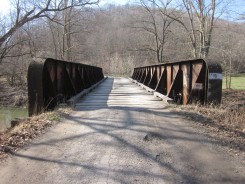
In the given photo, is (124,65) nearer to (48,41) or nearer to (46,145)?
(48,41)

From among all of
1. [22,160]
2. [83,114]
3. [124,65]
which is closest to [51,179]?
[22,160]

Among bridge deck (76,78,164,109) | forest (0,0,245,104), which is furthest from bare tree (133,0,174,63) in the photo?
bridge deck (76,78,164,109)

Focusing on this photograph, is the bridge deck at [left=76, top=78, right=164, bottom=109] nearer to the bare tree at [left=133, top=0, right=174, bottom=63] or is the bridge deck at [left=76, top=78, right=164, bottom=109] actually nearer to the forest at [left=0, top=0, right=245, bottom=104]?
the forest at [left=0, top=0, right=245, bottom=104]

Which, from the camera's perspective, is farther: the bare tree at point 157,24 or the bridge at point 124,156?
the bare tree at point 157,24

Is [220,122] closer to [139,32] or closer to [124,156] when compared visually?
[124,156]

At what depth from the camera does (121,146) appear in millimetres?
4594

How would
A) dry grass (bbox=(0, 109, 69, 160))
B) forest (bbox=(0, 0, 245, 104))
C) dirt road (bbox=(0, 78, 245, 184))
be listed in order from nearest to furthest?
A: dirt road (bbox=(0, 78, 245, 184)) → dry grass (bbox=(0, 109, 69, 160)) → forest (bbox=(0, 0, 245, 104))

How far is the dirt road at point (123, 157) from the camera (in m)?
3.50

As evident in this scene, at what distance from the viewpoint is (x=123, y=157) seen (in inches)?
162

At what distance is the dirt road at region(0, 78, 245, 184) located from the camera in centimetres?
350

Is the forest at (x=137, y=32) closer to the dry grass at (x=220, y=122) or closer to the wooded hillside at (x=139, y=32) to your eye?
the wooded hillside at (x=139, y=32)

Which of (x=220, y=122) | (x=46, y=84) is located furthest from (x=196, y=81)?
(x=46, y=84)

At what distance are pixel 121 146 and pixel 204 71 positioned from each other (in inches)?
182

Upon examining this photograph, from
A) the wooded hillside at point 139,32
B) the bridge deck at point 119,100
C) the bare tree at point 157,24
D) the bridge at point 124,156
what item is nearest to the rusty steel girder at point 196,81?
the bridge deck at point 119,100
